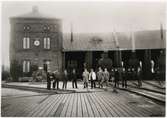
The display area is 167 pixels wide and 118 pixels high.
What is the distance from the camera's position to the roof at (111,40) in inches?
186

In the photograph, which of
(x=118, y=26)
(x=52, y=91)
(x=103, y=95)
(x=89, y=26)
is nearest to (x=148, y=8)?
(x=118, y=26)

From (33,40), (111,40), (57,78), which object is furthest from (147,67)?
(33,40)

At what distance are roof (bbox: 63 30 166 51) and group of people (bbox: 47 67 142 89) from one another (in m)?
0.34

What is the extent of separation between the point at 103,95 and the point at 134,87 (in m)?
0.45

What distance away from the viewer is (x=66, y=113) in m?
4.39

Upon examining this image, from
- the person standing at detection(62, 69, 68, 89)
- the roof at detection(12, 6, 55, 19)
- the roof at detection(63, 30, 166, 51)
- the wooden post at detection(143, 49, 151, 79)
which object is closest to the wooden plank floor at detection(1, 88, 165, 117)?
the person standing at detection(62, 69, 68, 89)

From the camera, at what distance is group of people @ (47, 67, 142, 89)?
465cm

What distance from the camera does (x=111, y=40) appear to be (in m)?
4.82

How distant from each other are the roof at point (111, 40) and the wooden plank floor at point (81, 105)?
2.24ft

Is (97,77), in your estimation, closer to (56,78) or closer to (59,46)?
(56,78)

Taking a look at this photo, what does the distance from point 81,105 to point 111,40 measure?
Result: 3.39 ft

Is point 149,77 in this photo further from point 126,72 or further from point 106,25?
point 106,25

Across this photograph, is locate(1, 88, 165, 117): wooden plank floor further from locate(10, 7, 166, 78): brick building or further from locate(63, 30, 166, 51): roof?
locate(63, 30, 166, 51): roof

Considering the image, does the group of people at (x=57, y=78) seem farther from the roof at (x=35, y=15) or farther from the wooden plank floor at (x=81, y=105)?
the roof at (x=35, y=15)
